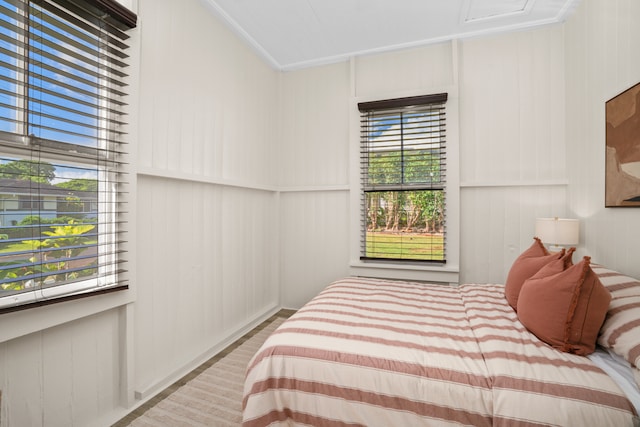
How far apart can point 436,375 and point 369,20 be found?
2956mm

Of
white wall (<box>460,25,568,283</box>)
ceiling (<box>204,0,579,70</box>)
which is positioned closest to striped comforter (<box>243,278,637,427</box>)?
white wall (<box>460,25,568,283</box>)

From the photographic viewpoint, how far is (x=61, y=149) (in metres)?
1.54

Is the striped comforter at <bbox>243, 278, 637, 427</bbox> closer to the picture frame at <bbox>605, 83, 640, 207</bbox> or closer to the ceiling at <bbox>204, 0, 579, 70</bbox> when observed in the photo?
the picture frame at <bbox>605, 83, 640, 207</bbox>

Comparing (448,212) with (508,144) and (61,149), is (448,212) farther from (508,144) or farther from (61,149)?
(61,149)

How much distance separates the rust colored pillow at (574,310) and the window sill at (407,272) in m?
1.60

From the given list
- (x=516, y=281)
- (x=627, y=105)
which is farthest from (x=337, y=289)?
(x=627, y=105)

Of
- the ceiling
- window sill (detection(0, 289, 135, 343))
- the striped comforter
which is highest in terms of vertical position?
the ceiling

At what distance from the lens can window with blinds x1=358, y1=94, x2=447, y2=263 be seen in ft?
10.4

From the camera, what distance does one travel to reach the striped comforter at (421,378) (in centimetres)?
113

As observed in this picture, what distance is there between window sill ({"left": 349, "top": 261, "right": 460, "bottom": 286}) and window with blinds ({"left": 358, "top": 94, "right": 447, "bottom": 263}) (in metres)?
0.08

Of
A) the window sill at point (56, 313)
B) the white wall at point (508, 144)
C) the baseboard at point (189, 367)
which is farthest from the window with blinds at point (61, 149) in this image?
the white wall at point (508, 144)

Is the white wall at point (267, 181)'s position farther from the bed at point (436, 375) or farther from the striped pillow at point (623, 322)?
the bed at point (436, 375)

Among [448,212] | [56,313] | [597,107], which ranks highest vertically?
[597,107]

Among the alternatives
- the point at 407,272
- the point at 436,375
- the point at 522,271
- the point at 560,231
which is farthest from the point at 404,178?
the point at 436,375
